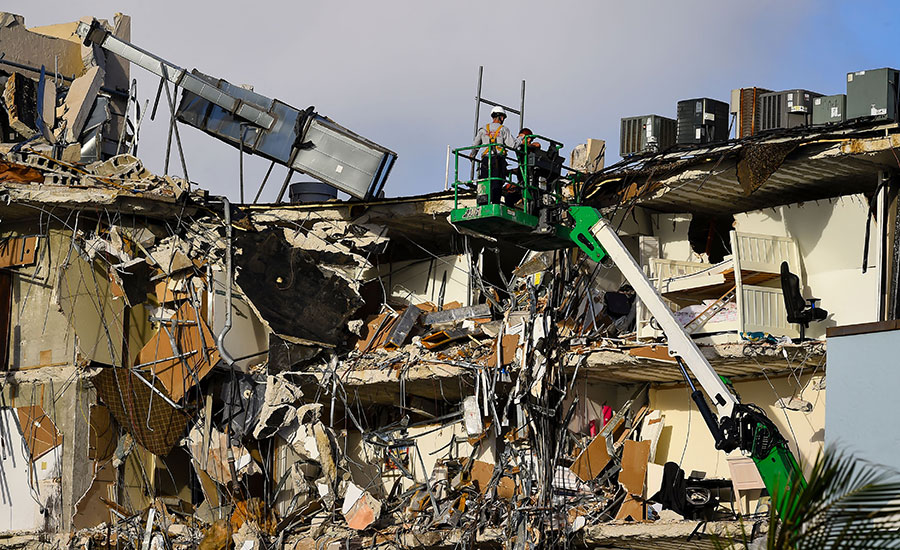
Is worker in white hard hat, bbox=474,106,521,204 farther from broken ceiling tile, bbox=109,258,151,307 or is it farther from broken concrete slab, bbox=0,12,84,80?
broken concrete slab, bbox=0,12,84,80

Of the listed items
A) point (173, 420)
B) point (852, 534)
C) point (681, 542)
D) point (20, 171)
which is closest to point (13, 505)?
point (173, 420)

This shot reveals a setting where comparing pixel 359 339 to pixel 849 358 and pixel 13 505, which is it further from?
pixel 849 358

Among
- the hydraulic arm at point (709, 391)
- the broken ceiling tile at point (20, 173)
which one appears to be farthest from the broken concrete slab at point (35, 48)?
the hydraulic arm at point (709, 391)

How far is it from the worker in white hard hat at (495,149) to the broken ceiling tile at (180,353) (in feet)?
17.2

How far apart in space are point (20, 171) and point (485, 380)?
799cm

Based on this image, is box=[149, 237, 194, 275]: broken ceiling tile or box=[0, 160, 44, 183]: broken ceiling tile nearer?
box=[149, 237, 194, 275]: broken ceiling tile

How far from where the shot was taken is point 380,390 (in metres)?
20.8

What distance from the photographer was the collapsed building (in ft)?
59.2

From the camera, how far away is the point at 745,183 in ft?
58.4

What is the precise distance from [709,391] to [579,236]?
276cm

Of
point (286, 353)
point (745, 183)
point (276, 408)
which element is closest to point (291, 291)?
point (286, 353)

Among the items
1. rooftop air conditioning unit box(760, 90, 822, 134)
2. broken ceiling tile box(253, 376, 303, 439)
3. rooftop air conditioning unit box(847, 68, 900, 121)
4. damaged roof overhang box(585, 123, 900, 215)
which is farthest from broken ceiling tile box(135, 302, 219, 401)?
rooftop air conditioning unit box(847, 68, 900, 121)

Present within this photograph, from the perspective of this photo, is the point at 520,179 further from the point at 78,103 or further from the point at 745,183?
the point at 78,103

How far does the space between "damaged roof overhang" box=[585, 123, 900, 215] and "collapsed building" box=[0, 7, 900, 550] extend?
0.04m
